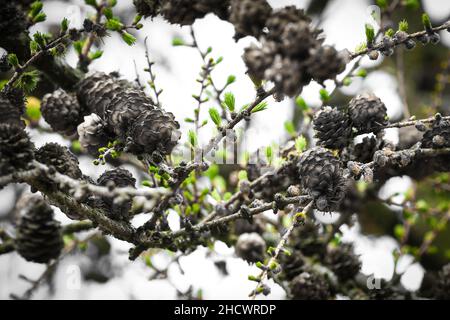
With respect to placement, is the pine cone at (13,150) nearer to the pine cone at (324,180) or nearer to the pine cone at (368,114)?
the pine cone at (324,180)

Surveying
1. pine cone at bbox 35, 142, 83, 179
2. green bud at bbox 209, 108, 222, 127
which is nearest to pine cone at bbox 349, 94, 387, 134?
green bud at bbox 209, 108, 222, 127

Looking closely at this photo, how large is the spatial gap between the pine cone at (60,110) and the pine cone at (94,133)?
12cm

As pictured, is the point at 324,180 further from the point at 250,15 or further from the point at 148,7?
the point at 148,7

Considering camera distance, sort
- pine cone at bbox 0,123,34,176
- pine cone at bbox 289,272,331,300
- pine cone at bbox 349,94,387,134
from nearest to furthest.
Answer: pine cone at bbox 0,123,34,176 < pine cone at bbox 349,94,387,134 < pine cone at bbox 289,272,331,300

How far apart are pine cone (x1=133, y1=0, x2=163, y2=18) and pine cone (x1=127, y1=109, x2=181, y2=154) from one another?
7.8 inches

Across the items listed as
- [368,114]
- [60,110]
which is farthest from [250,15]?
[60,110]

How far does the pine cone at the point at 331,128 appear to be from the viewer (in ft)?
3.49

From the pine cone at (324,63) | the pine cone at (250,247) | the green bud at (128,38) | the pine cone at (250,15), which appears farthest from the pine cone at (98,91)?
the pine cone at (250,247)

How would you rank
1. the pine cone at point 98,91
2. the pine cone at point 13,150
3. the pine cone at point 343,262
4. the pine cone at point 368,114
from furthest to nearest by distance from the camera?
the pine cone at point 343,262
the pine cone at point 98,91
the pine cone at point 368,114
the pine cone at point 13,150

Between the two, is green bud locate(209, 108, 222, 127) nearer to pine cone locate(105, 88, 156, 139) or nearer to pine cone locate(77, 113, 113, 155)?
pine cone locate(105, 88, 156, 139)

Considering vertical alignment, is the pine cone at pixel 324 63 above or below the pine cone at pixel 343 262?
above

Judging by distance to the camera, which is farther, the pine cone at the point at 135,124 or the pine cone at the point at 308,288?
the pine cone at the point at 308,288

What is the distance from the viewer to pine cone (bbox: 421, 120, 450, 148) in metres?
1.04
